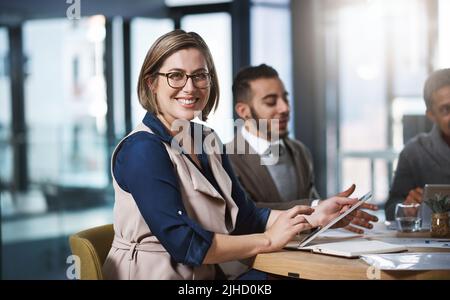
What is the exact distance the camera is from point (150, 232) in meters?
1.65

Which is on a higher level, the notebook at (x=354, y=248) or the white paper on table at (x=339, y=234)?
the notebook at (x=354, y=248)

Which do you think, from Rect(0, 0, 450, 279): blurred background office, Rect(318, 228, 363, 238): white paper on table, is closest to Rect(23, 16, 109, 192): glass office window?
Rect(0, 0, 450, 279): blurred background office

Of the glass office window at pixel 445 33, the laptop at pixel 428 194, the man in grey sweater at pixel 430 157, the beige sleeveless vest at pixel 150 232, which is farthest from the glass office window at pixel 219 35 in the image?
the beige sleeveless vest at pixel 150 232

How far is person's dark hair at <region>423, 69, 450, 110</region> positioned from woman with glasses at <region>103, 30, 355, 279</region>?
1.06 meters

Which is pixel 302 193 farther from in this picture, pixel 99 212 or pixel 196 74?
pixel 99 212

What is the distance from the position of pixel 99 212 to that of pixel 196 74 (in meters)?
3.62

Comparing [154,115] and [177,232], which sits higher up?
[154,115]

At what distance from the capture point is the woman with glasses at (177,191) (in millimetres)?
1569

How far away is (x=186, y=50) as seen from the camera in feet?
5.65

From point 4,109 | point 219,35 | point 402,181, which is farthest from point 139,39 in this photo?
point 402,181

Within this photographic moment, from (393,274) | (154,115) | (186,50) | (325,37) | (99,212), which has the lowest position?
(99,212)

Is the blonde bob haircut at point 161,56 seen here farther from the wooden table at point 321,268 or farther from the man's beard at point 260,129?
the man's beard at point 260,129

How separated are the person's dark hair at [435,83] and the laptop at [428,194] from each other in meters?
0.68
